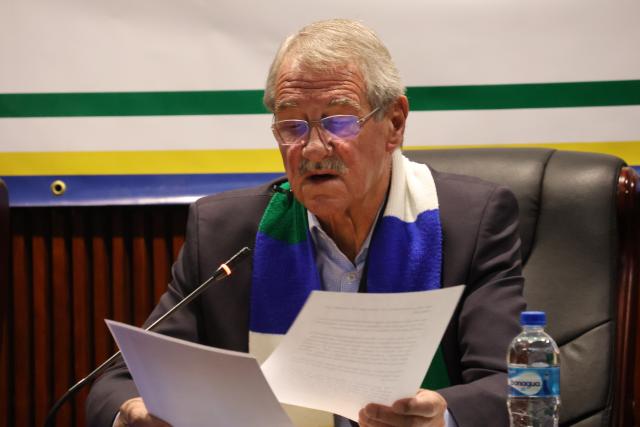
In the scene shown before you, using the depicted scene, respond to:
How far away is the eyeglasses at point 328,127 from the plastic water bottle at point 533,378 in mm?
460

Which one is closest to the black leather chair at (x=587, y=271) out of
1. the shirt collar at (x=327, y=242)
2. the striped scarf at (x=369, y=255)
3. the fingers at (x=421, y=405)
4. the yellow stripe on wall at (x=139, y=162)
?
the striped scarf at (x=369, y=255)

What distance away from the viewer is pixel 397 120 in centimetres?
171

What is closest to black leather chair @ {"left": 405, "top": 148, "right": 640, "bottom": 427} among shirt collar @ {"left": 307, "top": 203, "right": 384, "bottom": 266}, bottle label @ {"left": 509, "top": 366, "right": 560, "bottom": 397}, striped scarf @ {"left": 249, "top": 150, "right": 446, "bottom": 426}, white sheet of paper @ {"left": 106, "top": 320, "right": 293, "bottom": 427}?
striped scarf @ {"left": 249, "top": 150, "right": 446, "bottom": 426}

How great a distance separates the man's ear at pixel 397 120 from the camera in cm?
169

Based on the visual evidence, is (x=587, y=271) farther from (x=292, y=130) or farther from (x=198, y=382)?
(x=198, y=382)

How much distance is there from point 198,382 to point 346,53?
686 millimetres

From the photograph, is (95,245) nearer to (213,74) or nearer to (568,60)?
(213,74)

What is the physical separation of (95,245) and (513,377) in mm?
1698

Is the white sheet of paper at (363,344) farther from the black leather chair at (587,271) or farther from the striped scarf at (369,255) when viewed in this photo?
the black leather chair at (587,271)

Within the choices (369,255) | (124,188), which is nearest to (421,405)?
(369,255)

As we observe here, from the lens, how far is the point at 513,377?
1250 millimetres

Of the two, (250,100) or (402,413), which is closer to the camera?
(402,413)

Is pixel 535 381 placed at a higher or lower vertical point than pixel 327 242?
lower

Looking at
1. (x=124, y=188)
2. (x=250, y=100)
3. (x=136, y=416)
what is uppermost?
(x=250, y=100)
